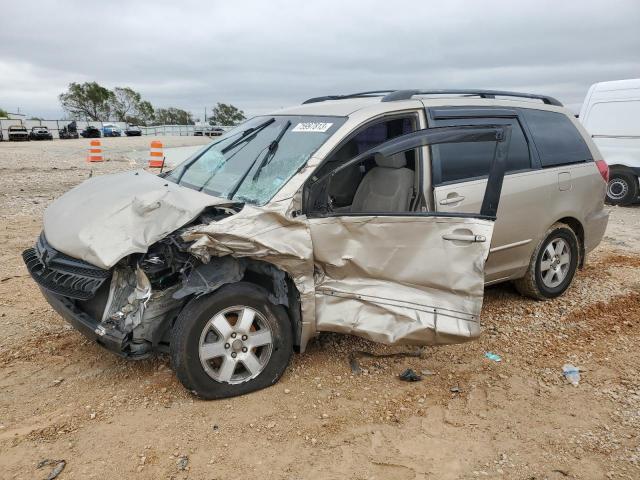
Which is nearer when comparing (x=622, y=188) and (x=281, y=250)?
(x=281, y=250)

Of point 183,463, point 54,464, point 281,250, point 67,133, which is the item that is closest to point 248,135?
point 281,250

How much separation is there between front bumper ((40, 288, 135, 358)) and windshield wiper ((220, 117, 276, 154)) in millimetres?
1769

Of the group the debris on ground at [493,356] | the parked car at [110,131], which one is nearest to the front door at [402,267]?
the debris on ground at [493,356]

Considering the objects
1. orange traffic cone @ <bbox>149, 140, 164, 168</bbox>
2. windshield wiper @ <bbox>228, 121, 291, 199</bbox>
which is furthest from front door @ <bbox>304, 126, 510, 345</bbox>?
orange traffic cone @ <bbox>149, 140, 164, 168</bbox>

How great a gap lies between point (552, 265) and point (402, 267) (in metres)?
2.30

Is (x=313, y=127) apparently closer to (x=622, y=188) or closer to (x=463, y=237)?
(x=463, y=237)

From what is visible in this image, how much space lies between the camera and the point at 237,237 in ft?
10.3

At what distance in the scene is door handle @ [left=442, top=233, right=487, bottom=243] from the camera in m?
3.45

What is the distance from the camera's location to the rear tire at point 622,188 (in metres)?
11.2

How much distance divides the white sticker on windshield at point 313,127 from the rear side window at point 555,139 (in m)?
2.08

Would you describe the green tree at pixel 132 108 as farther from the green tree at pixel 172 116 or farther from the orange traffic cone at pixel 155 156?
the orange traffic cone at pixel 155 156

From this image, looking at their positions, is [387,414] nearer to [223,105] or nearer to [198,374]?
[198,374]

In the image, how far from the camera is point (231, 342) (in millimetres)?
3291

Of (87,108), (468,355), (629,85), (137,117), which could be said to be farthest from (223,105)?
(468,355)
